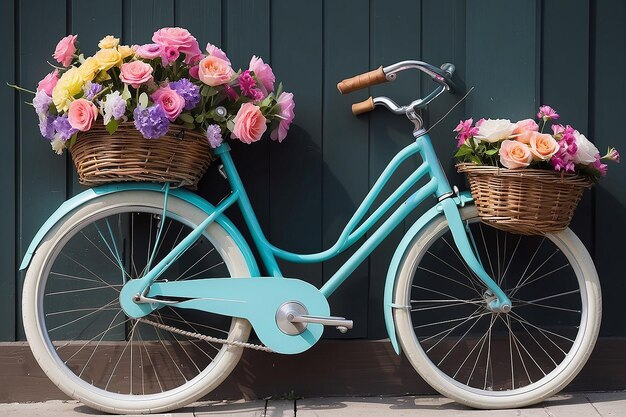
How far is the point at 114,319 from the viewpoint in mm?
A: 3574

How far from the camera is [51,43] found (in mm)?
3520

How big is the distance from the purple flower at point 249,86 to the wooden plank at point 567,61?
48.7 inches

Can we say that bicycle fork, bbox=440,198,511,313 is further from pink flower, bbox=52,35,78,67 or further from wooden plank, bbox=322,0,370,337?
→ pink flower, bbox=52,35,78,67

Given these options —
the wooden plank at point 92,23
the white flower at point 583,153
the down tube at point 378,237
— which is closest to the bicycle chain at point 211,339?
the down tube at point 378,237

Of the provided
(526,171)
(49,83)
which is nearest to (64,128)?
(49,83)

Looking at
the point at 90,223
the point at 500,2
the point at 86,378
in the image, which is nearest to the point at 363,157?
the point at 500,2

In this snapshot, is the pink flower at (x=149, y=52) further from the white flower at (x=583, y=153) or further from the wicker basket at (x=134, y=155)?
the white flower at (x=583, y=153)

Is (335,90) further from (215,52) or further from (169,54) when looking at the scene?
(169,54)

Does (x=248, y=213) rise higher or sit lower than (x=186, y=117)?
lower

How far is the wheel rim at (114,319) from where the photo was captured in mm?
3561

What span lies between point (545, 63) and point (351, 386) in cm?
158

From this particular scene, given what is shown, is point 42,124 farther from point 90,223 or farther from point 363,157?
point 363,157

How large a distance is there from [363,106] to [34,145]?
1339mm

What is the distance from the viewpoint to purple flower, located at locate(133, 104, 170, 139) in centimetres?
307
